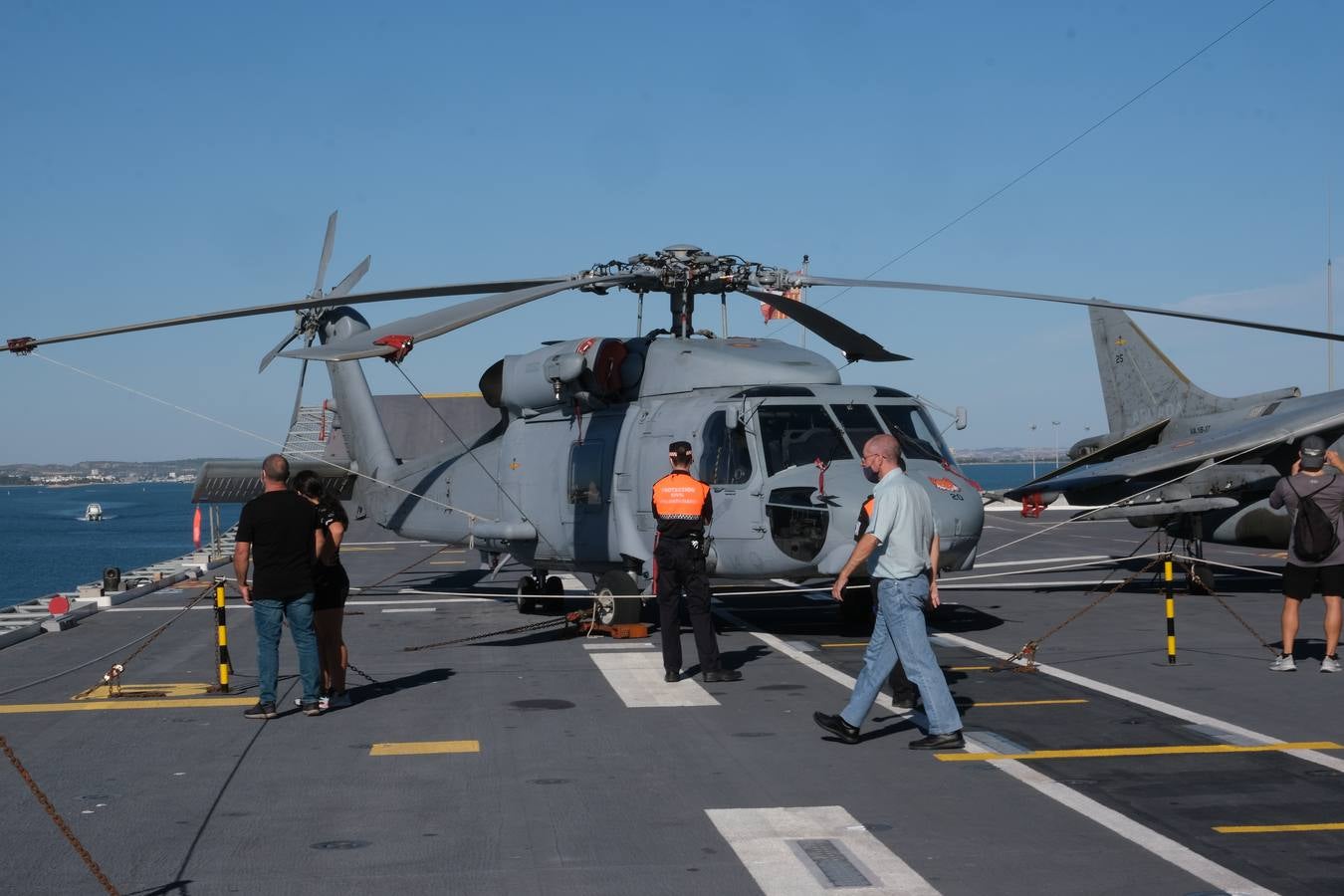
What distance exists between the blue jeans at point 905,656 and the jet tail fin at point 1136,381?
18368mm

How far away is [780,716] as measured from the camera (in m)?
9.97

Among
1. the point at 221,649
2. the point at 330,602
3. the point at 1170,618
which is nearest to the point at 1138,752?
the point at 1170,618

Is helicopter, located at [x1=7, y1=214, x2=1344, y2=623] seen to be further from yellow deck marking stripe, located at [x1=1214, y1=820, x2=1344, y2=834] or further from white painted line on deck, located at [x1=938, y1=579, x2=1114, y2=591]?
yellow deck marking stripe, located at [x1=1214, y1=820, x2=1344, y2=834]

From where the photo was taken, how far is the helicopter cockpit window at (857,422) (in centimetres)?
1379

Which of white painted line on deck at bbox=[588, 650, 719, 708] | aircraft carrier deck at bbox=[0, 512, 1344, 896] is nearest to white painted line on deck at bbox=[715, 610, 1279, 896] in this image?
aircraft carrier deck at bbox=[0, 512, 1344, 896]

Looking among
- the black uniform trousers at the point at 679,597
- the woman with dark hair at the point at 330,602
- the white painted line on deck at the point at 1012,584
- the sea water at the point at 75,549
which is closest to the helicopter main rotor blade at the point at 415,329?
the woman with dark hair at the point at 330,602

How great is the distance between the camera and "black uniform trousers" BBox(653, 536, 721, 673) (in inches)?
460

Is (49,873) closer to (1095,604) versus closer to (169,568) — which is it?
Result: (1095,604)

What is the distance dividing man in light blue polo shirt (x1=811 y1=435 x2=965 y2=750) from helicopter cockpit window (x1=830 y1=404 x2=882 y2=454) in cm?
482

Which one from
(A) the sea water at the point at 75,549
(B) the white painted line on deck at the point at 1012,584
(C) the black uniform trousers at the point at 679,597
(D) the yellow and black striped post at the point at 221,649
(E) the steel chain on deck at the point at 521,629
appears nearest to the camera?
(D) the yellow and black striped post at the point at 221,649

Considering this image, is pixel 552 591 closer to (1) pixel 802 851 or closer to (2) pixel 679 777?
(2) pixel 679 777

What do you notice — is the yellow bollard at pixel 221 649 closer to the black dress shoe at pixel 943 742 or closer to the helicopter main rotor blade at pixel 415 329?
the helicopter main rotor blade at pixel 415 329

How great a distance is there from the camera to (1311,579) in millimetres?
11516

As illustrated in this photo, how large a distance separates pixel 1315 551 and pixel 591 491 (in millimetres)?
7927
